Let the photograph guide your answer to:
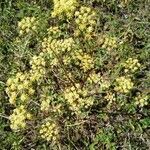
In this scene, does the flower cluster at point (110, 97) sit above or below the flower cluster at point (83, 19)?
below

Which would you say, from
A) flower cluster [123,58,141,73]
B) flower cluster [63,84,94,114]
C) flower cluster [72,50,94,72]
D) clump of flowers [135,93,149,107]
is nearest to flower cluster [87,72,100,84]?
flower cluster [72,50,94,72]

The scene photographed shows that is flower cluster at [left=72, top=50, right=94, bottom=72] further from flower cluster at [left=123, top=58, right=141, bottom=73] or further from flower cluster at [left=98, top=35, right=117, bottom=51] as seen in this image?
flower cluster at [left=123, top=58, right=141, bottom=73]

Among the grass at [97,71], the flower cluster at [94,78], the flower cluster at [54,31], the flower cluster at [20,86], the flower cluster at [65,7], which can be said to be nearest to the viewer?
the flower cluster at [65,7]

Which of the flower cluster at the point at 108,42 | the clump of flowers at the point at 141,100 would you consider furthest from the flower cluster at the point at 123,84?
the flower cluster at the point at 108,42

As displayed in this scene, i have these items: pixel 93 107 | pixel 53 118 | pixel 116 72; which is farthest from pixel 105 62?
pixel 53 118

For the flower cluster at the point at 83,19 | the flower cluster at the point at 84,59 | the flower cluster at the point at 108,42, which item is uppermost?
the flower cluster at the point at 83,19

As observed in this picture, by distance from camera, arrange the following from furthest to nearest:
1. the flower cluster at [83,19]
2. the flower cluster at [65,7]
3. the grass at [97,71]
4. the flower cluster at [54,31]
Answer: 1. the grass at [97,71]
2. the flower cluster at [54,31]
3. the flower cluster at [83,19]
4. the flower cluster at [65,7]

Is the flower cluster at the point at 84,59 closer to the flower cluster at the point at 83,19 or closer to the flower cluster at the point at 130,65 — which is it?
the flower cluster at the point at 83,19

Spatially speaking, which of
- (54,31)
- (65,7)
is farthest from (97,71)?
(65,7)
